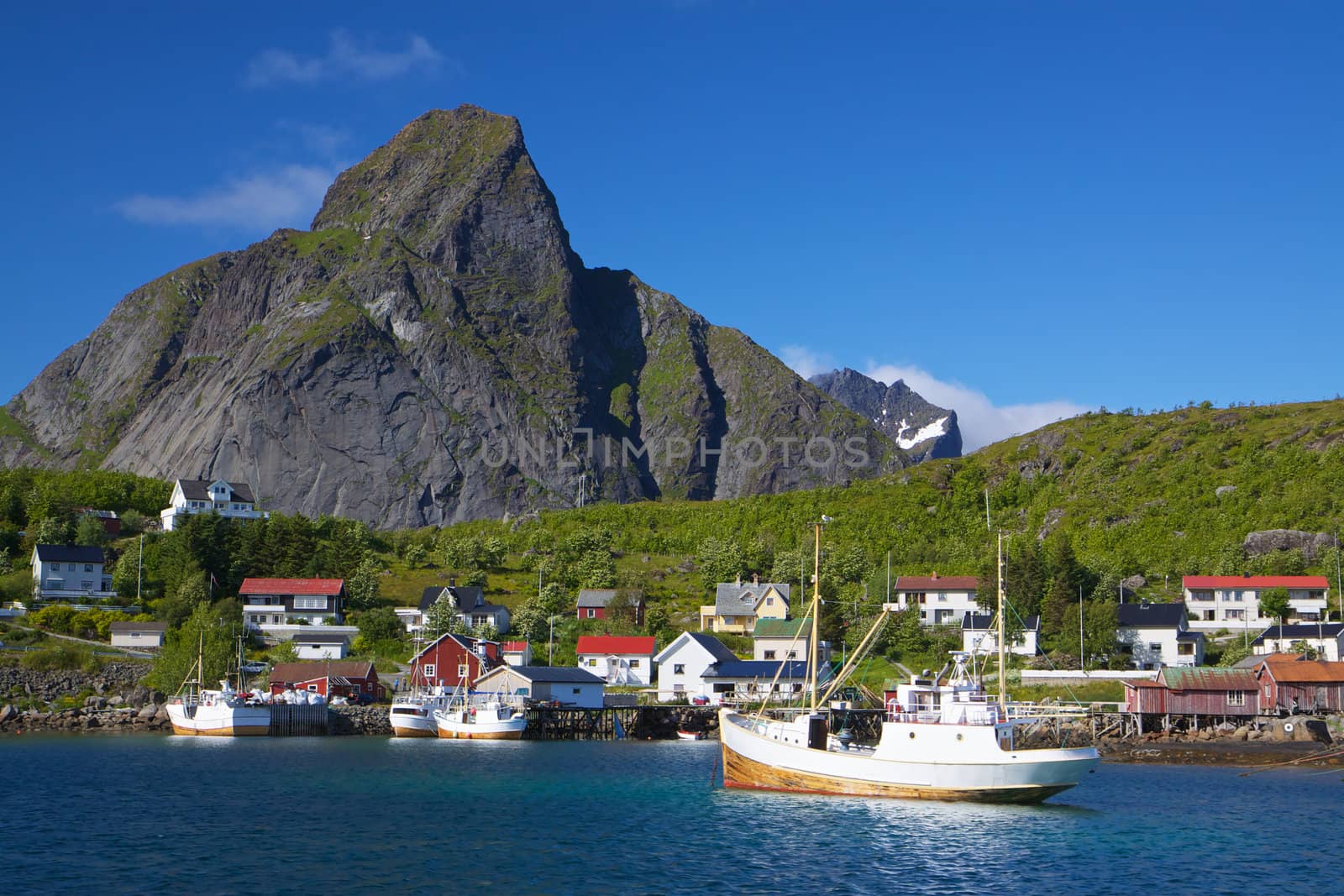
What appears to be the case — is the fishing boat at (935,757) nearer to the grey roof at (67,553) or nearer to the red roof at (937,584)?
the red roof at (937,584)

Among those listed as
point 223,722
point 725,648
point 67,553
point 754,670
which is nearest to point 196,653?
point 223,722

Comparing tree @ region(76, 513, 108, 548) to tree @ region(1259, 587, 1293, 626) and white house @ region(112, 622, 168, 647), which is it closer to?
white house @ region(112, 622, 168, 647)

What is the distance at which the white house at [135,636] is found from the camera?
106m

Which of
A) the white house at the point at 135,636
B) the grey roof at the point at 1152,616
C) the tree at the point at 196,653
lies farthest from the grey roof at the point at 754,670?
the white house at the point at 135,636

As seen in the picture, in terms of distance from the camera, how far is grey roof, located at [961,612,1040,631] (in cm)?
10175

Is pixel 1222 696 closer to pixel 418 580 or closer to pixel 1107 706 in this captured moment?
pixel 1107 706

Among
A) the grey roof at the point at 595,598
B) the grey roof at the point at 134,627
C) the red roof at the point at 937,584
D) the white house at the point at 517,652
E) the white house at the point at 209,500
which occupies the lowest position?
the white house at the point at 517,652

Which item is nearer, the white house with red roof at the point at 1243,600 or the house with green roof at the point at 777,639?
the house with green roof at the point at 777,639

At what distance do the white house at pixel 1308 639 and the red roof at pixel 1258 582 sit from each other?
7347 millimetres

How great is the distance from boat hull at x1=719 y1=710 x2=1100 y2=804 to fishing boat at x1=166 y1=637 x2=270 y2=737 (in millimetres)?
49692

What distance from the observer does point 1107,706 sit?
84.4m

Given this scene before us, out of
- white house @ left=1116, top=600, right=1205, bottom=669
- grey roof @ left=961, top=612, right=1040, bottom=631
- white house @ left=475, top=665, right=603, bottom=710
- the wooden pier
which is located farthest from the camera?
grey roof @ left=961, top=612, right=1040, bottom=631

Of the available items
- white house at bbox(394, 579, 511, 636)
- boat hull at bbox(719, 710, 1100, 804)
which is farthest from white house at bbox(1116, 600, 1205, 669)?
white house at bbox(394, 579, 511, 636)

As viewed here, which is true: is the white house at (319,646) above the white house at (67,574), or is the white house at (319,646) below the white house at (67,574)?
below
